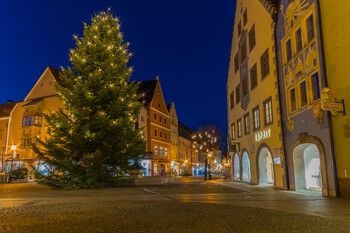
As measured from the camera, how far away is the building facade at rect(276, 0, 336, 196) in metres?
13.2

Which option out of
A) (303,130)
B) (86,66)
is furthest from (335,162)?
(86,66)

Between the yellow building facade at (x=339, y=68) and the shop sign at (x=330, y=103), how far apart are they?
0.72 feet

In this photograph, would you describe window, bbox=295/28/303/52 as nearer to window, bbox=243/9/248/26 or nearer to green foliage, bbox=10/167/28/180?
window, bbox=243/9/248/26

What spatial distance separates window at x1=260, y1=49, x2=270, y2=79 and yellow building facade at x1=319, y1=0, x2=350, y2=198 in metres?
7.12

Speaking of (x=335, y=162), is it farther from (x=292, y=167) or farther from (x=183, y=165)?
(x=183, y=165)

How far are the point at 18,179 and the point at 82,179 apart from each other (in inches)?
880

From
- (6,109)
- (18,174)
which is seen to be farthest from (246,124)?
(6,109)

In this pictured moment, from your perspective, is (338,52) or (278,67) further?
(278,67)

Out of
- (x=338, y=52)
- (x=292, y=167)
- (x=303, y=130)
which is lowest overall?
(x=292, y=167)

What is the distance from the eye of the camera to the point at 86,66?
1898cm

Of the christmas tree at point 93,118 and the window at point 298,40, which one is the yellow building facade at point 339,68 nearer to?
the window at point 298,40

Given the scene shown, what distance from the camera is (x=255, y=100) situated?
2306cm

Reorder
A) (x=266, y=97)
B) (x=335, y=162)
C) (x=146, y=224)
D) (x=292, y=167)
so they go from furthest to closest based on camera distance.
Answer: (x=266, y=97) < (x=292, y=167) < (x=335, y=162) < (x=146, y=224)

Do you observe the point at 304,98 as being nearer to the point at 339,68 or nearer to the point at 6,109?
the point at 339,68
